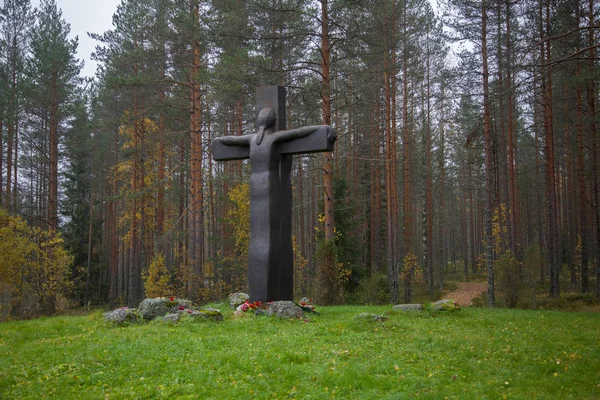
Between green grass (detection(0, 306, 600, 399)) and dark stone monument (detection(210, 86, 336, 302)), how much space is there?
1827 mm

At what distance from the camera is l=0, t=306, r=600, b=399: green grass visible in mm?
4754

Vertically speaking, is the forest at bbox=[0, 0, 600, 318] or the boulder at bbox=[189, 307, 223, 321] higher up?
the forest at bbox=[0, 0, 600, 318]

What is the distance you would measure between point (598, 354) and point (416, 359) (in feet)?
8.69

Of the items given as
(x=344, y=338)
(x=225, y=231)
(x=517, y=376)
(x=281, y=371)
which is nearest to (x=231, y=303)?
(x=344, y=338)

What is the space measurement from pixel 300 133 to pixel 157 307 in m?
4.99

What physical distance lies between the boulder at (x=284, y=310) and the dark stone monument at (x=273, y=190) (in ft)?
2.43

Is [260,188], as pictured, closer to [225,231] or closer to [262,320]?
[262,320]

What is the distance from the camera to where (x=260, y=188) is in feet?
35.3

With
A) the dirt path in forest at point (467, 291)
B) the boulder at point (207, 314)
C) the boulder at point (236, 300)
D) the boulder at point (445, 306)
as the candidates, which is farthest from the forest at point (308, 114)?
the boulder at point (207, 314)

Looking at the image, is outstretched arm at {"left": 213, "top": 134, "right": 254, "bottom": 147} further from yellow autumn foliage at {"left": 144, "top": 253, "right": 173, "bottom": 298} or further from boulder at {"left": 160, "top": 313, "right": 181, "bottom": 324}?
yellow autumn foliage at {"left": 144, "top": 253, "right": 173, "bottom": 298}

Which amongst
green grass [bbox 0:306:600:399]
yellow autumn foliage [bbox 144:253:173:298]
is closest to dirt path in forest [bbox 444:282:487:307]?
yellow autumn foliage [bbox 144:253:173:298]

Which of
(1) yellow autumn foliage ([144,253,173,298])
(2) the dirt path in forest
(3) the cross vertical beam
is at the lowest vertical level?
(2) the dirt path in forest

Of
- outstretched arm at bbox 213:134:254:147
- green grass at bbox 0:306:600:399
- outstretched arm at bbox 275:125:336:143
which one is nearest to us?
green grass at bbox 0:306:600:399

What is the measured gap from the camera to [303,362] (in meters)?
5.79
